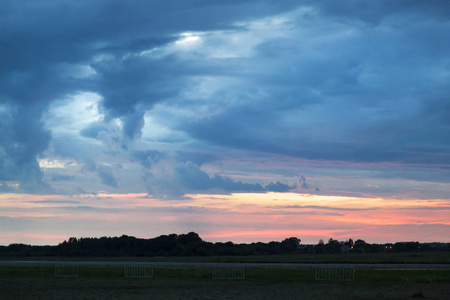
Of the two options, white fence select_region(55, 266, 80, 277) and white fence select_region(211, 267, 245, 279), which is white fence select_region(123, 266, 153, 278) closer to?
white fence select_region(55, 266, 80, 277)

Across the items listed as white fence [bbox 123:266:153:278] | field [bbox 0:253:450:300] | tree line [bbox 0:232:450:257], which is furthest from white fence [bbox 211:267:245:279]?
tree line [bbox 0:232:450:257]

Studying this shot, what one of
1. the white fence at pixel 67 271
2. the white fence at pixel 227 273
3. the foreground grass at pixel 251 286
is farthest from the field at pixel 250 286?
the white fence at pixel 67 271

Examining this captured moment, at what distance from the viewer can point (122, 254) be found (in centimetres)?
13675

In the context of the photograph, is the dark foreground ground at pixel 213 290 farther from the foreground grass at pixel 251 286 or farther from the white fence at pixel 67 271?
the white fence at pixel 67 271

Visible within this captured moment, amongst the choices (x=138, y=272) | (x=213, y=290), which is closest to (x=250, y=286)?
(x=213, y=290)

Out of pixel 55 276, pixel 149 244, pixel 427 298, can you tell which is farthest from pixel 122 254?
pixel 427 298

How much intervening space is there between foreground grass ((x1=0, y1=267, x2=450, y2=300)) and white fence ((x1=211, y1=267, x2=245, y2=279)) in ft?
2.67

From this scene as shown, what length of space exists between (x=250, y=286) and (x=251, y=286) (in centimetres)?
9

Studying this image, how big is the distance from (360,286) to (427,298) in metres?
8.90

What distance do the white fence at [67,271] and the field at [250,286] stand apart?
33.1 inches

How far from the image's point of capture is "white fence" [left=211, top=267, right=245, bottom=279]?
175 ft

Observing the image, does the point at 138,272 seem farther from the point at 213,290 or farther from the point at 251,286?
the point at 213,290

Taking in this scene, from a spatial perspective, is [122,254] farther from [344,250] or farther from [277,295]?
[277,295]

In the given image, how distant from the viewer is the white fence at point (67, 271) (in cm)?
5730
